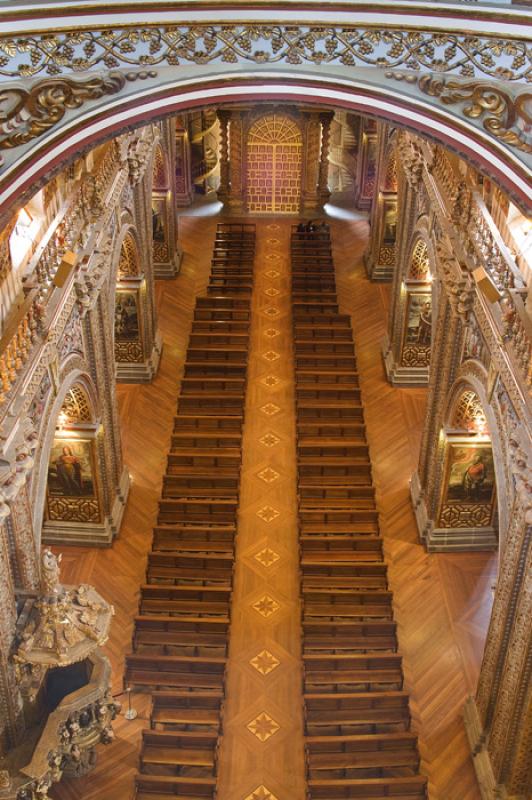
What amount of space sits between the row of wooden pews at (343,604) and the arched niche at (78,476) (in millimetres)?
3687

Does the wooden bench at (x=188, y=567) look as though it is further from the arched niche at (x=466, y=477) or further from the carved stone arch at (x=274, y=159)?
the carved stone arch at (x=274, y=159)

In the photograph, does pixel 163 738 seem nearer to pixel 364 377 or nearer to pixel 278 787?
pixel 278 787

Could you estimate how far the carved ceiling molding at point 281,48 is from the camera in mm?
7172

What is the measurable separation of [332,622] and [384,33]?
1034 centimetres

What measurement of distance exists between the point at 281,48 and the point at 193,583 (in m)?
10.6

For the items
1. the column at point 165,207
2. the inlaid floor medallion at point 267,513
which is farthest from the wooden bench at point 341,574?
the column at point 165,207

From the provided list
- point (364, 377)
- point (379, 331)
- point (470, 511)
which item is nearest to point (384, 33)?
point (470, 511)

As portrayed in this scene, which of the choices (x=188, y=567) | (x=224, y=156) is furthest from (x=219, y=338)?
(x=224, y=156)

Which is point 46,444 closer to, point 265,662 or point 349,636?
point 265,662

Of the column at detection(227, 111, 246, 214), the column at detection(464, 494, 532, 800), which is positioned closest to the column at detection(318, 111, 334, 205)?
the column at detection(227, 111, 246, 214)

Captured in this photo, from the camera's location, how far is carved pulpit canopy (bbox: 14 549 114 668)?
462 inches

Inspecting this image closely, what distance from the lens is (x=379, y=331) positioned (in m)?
23.6

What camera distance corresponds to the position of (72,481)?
55.0 feet

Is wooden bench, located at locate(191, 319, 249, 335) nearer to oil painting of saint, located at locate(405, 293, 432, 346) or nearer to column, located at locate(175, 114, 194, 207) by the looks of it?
oil painting of saint, located at locate(405, 293, 432, 346)
